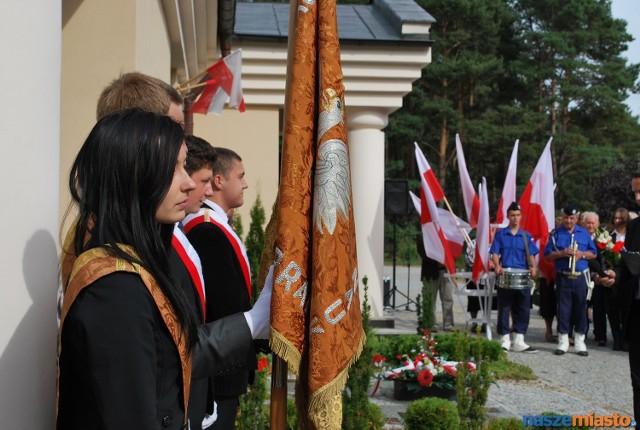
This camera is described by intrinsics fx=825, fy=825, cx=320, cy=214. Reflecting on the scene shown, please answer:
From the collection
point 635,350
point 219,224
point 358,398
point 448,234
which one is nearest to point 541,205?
point 448,234

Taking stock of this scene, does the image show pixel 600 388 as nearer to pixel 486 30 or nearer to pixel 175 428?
pixel 175 428

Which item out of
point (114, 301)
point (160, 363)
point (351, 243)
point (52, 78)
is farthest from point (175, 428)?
point (351, 243)

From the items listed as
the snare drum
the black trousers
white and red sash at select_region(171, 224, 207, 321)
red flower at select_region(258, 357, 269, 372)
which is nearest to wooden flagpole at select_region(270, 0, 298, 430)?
white and red sash at select_region(171, 224, 207, 321)

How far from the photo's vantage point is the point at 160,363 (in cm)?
189

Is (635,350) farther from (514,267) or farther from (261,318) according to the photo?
(514,267)

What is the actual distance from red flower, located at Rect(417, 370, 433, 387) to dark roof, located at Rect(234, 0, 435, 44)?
24.0 feet

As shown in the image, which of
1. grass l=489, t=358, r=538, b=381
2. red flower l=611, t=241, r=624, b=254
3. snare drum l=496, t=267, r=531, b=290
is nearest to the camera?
grass l=489, t=358, r=538, b=381

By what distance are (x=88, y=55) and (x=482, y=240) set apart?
8.08m

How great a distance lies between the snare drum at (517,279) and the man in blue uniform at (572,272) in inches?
17.6

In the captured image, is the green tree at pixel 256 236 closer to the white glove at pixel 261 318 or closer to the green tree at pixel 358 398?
the green tree at pixel 358 398

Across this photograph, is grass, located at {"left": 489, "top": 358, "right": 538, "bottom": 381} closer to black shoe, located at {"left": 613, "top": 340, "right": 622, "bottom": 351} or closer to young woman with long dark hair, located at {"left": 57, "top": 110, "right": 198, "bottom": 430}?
black shoe, located at {"left": 613, "top": 340, "right": 622, "bottom": 351}

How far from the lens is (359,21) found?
1548cm

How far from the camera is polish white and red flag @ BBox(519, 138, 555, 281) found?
42.7ft

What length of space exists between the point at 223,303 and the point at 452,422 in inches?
107
